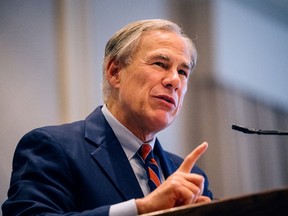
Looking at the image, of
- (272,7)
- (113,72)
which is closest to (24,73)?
(113,72)

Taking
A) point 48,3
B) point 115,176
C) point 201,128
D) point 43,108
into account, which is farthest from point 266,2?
point 115,176

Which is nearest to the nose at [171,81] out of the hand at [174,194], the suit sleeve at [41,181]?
the suit sleeve at [41,181]

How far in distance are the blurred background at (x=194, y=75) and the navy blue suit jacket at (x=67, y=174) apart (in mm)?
745

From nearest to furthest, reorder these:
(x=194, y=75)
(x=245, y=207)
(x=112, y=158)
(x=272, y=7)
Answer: (x=245, y=207), (x=112, y=158), (x=194, y=75), (x=272, y=7)

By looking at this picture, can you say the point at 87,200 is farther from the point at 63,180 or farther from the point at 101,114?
the point at 101,114

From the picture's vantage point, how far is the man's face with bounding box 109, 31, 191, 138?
5.46ft

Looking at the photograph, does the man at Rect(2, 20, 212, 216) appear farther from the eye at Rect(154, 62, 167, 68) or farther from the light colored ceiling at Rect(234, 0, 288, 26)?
the light colored ceiling at Rect(234, 0, 288, 26)

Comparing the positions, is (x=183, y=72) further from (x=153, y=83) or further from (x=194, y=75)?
(x=194, y=75)

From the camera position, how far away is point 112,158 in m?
1.51

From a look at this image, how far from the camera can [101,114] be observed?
172 centimetres

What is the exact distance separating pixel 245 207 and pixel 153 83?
3.10 ft

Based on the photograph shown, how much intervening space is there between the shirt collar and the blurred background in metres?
0.71

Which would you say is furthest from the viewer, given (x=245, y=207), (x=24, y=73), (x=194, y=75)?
(x=194, y=75)

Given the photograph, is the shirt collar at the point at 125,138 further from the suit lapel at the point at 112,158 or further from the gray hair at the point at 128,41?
the gray hair at the point at 128,41
